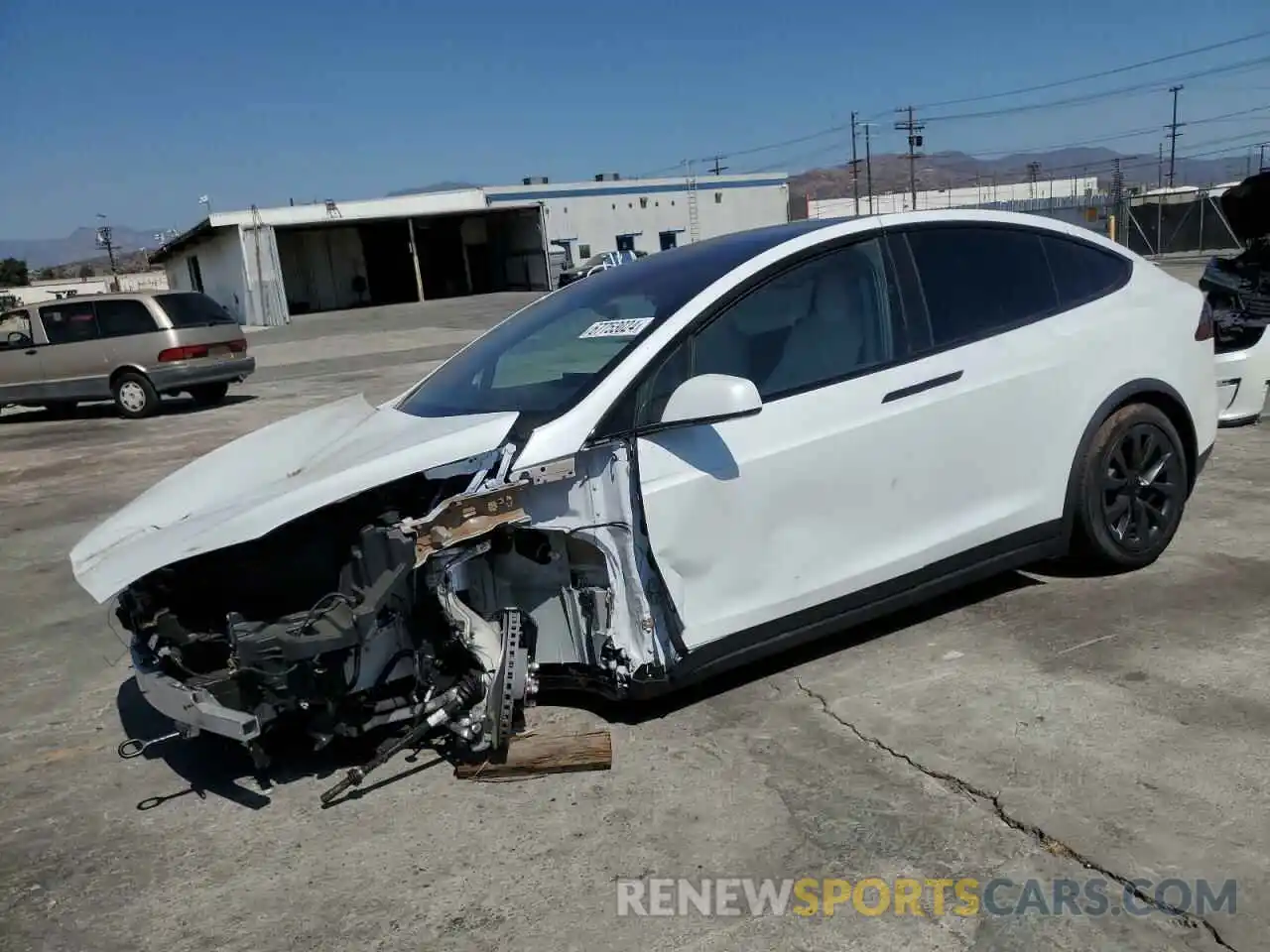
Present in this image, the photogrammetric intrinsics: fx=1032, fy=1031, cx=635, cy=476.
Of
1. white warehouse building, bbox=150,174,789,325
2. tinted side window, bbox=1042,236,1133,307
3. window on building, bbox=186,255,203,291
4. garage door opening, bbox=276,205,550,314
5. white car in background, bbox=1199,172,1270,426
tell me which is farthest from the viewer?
window on building, bbox=186,255,203,291

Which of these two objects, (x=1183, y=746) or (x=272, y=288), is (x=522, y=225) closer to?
(x=272, y=288)

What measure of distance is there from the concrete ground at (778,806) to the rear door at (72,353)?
1184 centimetres

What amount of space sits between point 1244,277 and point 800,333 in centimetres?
541

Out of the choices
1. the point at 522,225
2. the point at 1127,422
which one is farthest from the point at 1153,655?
the point at 522,225

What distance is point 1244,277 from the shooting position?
7.59 m

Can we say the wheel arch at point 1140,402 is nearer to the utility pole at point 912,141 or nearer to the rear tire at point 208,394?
the rear tire at point 208,394

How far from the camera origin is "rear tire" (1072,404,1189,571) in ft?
14.8

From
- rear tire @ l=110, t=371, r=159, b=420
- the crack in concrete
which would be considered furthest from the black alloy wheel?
rear tire @ l=110, t=371, r=159, b=420

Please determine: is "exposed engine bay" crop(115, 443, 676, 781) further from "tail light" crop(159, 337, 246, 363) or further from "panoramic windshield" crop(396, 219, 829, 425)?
"tail light" crop(159, 337, 246, 363)

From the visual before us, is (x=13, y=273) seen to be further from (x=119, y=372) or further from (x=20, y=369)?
(x=119, y=372)

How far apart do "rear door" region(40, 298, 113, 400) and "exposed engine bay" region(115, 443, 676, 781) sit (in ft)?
43.4

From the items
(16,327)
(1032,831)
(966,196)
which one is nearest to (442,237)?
(16,327)

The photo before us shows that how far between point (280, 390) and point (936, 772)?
51.2 ft

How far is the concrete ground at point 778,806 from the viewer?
271cm
